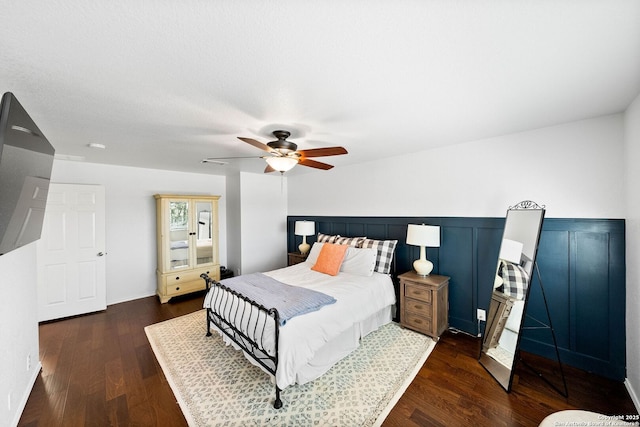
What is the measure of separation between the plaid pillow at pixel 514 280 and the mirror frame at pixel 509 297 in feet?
0.11

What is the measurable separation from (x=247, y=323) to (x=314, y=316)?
0.63 meters

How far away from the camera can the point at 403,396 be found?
78.7 inches

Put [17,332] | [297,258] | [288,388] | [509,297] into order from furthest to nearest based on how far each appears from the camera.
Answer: [297,258], [509,297], [288,388], [17,332]

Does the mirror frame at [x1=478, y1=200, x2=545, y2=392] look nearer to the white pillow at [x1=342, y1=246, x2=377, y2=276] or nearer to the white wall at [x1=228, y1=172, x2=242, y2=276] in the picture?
the white pillow at [x1=342, y1=246, x2=377, y2=276]

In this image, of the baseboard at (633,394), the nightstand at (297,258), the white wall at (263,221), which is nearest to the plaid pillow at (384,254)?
the nightstand at (297,258)

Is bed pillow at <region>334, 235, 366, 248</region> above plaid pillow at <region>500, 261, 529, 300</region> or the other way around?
above

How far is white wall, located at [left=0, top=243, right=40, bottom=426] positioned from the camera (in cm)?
167

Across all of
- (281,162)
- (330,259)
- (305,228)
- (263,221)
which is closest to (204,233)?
(263,221)

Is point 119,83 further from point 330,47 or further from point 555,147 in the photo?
point 555,147

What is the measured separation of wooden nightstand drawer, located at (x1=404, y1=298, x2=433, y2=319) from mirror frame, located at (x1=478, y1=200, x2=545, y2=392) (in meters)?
0.57

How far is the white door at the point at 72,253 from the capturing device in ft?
11.1

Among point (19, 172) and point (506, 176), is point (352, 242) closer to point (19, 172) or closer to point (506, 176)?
point (506, 176)

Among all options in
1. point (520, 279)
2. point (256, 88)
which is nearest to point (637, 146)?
point (520, 279)

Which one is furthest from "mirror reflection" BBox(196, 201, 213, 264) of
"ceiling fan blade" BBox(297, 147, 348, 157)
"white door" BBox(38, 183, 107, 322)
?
"ceiling fan blade" BBox(297, 147, 348, 157)
